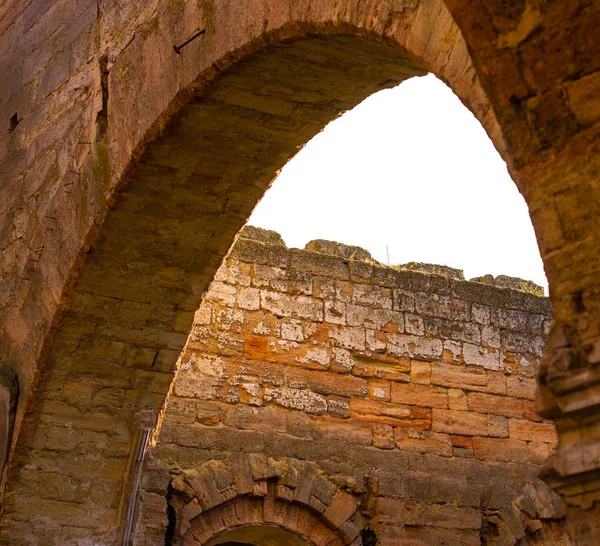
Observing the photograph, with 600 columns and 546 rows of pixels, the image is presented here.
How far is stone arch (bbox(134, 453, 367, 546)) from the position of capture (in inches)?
267

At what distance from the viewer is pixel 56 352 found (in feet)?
18.4

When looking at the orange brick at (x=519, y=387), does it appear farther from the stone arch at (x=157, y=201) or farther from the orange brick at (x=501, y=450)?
the stone arch at (x=157, y=201)

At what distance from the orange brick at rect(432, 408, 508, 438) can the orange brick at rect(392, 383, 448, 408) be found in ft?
0.23

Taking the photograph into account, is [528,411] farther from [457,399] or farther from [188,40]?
[188,40]

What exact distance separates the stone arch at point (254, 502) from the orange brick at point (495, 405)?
1.38 m

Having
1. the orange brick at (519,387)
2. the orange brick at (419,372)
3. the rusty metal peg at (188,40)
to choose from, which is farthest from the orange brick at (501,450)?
the rusty metal peg at (188,40)

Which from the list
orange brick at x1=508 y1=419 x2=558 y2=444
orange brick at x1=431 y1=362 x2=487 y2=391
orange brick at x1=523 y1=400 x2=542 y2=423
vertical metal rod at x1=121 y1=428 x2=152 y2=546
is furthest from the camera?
orange brick at x1=523 y1=400 x2=542 y2=423

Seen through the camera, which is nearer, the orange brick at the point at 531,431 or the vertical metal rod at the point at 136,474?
the vertical metal rod at the point at 136,474

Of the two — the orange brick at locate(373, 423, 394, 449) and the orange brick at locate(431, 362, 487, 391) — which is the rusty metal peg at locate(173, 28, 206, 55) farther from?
the orange brick at locate(431, 362, 487, 391)

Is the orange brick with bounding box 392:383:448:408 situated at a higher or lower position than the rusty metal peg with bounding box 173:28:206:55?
higher

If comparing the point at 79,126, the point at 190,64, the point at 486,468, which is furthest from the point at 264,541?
the point at 190,64

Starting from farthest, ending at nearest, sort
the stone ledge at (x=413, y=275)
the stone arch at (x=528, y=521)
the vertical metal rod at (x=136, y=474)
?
the stone ledge at (x=413, y=275) < the stone arch at (x=528, y=521) < the vertical metal rod at (x=136, y=474)

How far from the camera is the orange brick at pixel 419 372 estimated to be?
26.4ft

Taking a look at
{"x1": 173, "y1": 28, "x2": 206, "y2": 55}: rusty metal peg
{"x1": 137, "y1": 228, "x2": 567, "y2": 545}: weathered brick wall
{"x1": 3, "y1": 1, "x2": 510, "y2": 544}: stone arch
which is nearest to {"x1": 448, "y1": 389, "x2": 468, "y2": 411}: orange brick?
{"x1": 137, "y1": 228, "x2": 567, "y2": 545}: weathered brick wall
